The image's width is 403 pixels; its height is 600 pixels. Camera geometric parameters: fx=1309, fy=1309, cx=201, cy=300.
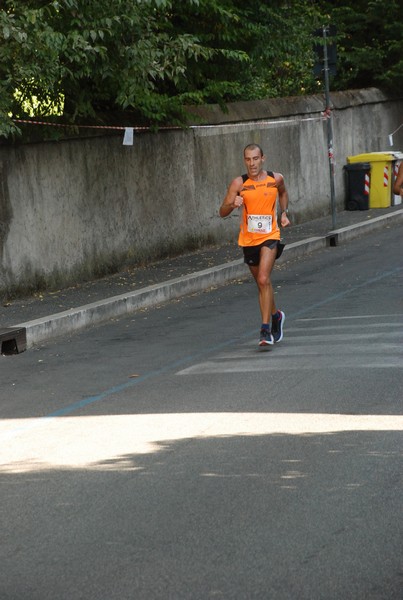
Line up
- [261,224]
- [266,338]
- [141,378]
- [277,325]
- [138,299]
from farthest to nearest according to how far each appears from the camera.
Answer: [138,299], [261,224], [277,325], [266,338], [141,378]

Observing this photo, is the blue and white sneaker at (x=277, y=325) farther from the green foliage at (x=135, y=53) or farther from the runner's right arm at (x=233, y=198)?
the green foliage at (x=135, y=53)

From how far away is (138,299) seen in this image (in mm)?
15297

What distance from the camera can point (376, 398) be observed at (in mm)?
8828

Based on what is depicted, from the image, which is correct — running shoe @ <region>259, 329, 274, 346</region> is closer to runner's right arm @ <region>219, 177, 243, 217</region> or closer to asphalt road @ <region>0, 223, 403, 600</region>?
asphalt road @ <region>0, 223, 403, 600</region>

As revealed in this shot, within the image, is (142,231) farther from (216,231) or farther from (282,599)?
(282,599)

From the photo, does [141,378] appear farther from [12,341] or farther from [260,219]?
[12,341]

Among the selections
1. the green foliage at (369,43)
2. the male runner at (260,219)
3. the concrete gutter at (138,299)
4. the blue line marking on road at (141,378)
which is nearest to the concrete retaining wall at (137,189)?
the concrete gutter at (138,299)

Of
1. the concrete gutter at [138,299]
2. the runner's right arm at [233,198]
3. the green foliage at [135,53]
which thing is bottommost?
the concrete gutter at [138,299]

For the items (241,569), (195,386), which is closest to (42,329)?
(195,386)

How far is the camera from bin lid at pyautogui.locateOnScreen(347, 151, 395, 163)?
1097 inches

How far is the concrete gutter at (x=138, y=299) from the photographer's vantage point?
43.8 ft

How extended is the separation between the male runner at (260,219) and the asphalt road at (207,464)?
1.51 feet

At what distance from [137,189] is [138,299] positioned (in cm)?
380

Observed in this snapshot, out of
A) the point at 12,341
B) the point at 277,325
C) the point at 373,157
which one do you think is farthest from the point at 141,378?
the point at 373,157
